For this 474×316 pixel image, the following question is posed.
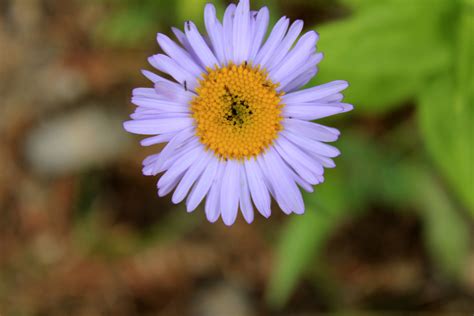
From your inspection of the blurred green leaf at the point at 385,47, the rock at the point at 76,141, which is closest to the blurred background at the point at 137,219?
the rock at the point at 76,141

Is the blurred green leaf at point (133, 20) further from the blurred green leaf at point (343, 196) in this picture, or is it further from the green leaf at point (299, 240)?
the green leaf at point (299, 240)

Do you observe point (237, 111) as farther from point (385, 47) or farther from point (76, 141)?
point (76, 141)

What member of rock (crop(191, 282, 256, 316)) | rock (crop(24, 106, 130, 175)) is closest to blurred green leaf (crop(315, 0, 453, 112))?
rock (crop(191, 282, 256, 316))

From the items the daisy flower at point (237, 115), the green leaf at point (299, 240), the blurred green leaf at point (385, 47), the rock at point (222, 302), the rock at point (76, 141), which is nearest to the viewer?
the daisy flower at point (237, 115)

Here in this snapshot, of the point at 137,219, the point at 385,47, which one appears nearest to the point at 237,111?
the point at 385,47

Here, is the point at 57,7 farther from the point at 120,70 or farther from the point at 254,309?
the point at 254,309

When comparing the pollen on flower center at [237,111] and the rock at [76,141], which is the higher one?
the rock at [76,141]
